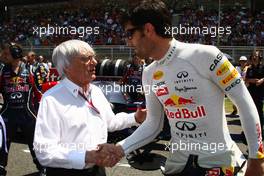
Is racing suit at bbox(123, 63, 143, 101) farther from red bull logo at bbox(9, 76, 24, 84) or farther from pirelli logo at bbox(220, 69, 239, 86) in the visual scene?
pirelli logo at bbox(220, 69, 239, 86)

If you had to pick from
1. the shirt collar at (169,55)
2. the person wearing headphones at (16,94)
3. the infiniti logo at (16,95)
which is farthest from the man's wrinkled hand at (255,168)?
the infiniti logo at (16,95)

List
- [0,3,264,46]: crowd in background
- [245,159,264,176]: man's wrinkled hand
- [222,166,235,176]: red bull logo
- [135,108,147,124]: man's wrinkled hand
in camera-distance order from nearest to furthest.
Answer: [245,159,264,176]: man's wrinkled hand → [222,166,235,176]: red bull logo → [135,108,147,124]: man's wrinkled hand → [0,3,264,46]: crowd in background

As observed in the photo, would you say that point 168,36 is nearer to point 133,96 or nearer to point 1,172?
point 1,172

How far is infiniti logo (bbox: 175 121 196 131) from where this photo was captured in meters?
2.54

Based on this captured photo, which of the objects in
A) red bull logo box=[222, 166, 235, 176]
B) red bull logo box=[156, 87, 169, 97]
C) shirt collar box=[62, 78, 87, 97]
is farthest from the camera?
shirt collar box=[62, 78, 87, 97]

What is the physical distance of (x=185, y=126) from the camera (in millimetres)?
2568

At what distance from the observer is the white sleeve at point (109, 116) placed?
2998 mm

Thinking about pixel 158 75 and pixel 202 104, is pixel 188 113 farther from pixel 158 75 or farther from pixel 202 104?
pixel 158 75

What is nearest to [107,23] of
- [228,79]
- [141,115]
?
[141,115]

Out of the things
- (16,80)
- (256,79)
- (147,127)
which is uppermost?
(147,127)

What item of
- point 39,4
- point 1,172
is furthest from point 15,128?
point 39,4

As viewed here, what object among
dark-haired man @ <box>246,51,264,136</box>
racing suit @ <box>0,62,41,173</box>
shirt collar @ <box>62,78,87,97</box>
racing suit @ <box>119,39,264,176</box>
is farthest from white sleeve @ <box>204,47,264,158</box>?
dark-haired man @ <box>246,51,264,136</box>

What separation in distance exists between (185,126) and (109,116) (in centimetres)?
73

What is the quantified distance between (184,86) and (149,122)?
18.7 inches
